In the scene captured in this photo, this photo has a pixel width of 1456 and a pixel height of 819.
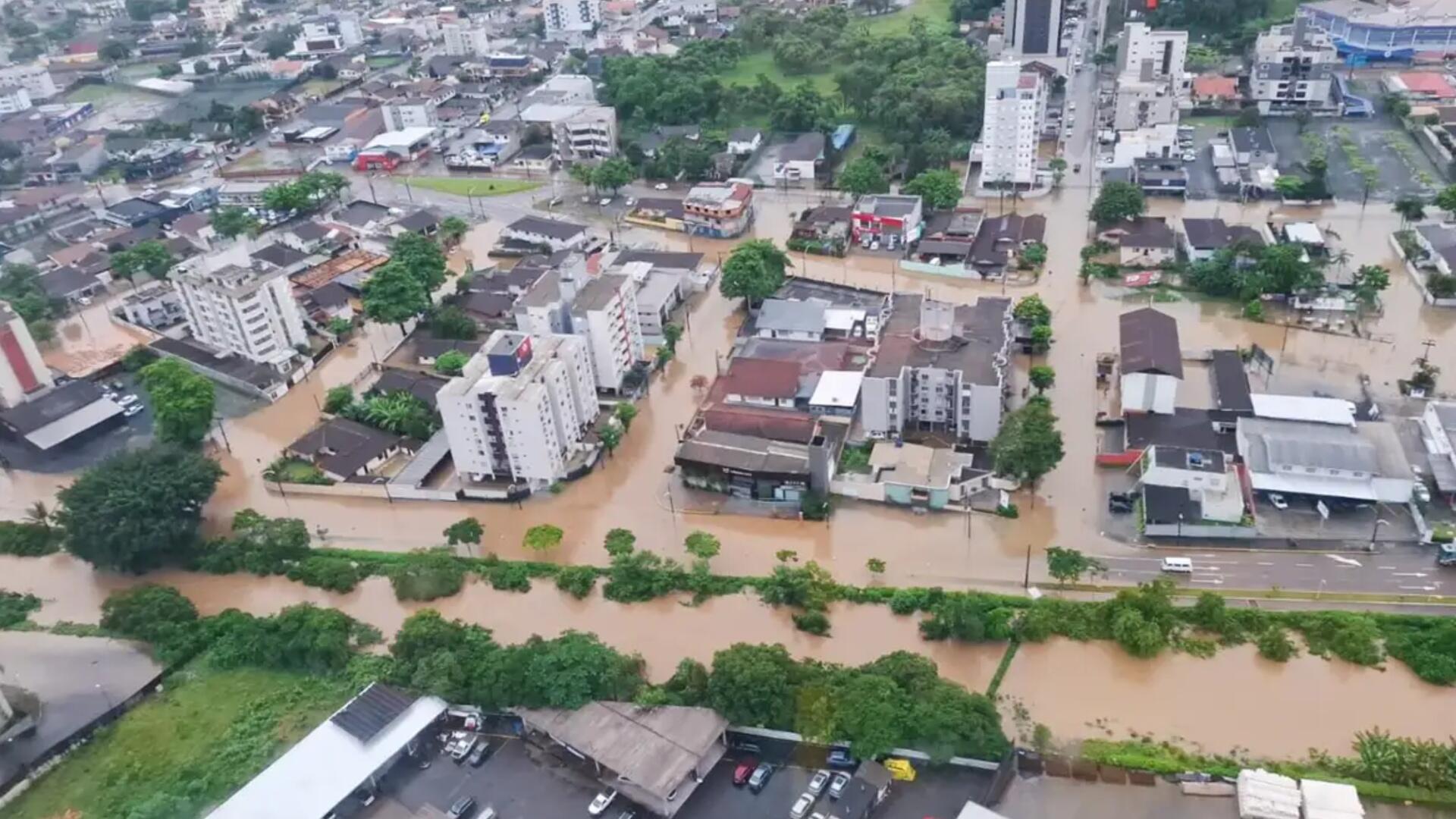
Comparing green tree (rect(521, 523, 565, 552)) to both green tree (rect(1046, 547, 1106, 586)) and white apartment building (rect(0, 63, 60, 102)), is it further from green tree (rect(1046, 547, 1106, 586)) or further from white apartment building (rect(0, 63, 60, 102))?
white apartment building (rect(0, 63, 60, 102))

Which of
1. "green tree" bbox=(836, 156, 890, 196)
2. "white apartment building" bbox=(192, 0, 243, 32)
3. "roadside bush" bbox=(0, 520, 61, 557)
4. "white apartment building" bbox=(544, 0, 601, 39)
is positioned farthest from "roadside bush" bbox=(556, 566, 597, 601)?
"white apartment building" bbox=(192, 0, 243, 32)

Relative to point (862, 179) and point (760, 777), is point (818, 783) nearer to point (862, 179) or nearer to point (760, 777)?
point (760, 777)

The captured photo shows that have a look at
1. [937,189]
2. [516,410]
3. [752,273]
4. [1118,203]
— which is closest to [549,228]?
[752,273]

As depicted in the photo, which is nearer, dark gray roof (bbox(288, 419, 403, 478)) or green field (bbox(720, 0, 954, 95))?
dark gray roof (bbox(288, 419, 403, 478))

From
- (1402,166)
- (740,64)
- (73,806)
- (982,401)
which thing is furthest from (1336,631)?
(740,64)

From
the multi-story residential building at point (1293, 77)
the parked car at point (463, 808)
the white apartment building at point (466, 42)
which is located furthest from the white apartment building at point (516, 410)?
the white apartment building at point (466, 42)

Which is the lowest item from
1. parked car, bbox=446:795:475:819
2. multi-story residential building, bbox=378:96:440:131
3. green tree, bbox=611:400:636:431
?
parked car, bbox=446:795:475:819
